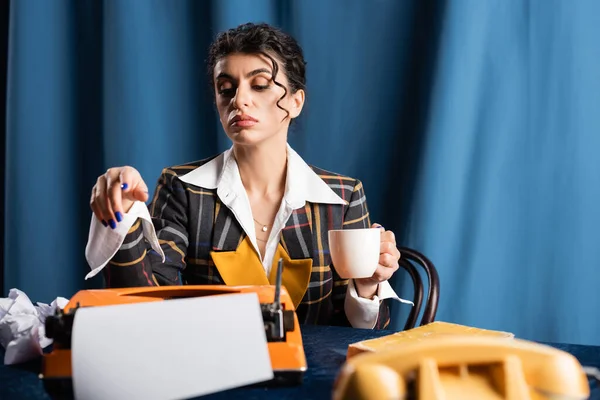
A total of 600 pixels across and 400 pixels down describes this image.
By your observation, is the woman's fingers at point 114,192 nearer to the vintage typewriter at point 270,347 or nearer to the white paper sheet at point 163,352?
the vintage typewriter at point 270,347

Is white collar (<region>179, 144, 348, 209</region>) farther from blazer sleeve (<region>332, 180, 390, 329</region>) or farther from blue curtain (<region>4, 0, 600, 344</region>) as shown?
blue curtain (<region>4, 0, 600, 344</region>)

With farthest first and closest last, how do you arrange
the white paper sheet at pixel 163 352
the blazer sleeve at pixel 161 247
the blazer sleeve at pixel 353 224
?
the blazer sleeve at pixel 353 224 → the blazer sleeve at pixel 161 247 → the white paper sheet at pixel 163 352

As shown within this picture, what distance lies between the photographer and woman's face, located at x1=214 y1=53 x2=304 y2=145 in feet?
4.28

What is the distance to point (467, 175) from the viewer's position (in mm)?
1730

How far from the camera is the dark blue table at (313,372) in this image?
0.65m

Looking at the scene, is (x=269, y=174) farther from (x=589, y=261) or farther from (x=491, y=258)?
(x=589, y=261)

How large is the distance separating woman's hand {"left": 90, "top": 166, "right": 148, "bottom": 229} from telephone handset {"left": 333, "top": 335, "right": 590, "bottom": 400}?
1.68 feet

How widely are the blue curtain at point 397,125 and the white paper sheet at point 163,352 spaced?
121 centimetres

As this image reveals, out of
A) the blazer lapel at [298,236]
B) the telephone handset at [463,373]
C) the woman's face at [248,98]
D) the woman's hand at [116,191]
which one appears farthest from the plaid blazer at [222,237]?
the telephone handset at [463,373]

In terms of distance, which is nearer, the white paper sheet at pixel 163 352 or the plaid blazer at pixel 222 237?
the white paper sheet at pixel 163 352

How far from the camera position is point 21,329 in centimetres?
83

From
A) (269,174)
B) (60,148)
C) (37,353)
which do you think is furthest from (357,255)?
(60,148)

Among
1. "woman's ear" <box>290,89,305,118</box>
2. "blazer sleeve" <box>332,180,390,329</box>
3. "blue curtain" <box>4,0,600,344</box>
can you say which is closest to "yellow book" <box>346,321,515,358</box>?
"blazer sleeve" <box>332,180,390,329</box>

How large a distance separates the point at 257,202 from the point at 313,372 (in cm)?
72
